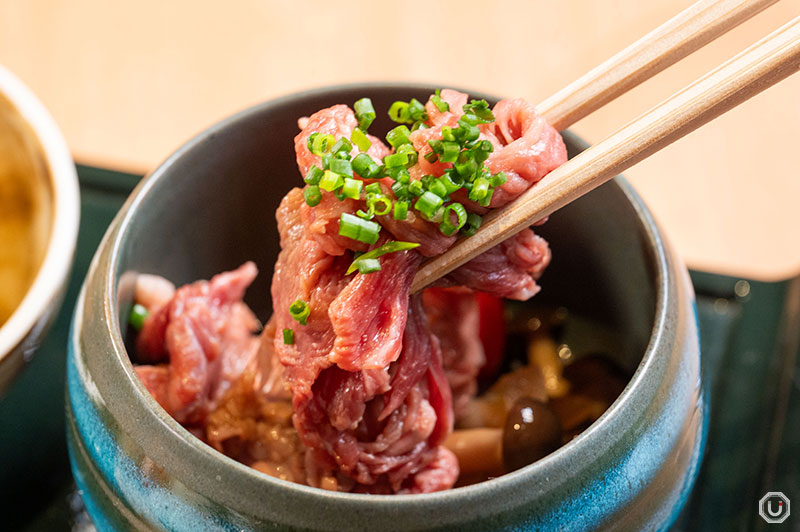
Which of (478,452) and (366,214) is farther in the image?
(478,452)

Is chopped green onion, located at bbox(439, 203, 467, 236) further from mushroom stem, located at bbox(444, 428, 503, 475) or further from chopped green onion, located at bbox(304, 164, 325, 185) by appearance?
mushroom stem, located at bbox(444, 428, 503, 475)

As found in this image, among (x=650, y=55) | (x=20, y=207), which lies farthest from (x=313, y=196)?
(x=20, y=207)

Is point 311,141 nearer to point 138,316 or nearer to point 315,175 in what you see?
point 315,175

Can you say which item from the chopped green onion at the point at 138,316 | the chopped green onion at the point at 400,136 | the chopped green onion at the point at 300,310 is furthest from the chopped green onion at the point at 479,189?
the chopped green onion at the point at 138,316

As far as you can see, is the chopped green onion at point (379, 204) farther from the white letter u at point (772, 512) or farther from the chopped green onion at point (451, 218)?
the white letter u at point (772, 512)

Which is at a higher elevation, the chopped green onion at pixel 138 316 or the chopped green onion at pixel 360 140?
the chopped green onion at pixel 360 140
